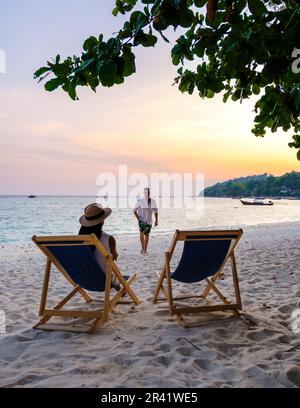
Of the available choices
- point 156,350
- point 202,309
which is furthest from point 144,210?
point 156,350

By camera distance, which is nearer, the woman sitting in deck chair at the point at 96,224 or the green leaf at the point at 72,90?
the green leaf at the point at 72,90

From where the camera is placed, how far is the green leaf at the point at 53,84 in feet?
6.00

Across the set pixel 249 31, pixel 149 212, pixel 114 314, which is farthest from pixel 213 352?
pixel 149 212

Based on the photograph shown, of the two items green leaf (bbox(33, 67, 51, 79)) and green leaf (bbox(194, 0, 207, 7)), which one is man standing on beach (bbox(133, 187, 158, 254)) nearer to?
green leaf (bbox(194, 0, 207, 7))

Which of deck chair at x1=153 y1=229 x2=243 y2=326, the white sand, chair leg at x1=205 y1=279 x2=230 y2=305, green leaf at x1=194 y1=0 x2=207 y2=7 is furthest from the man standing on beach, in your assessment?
green leaf at x1=194 y1=0 x2=207 y2=7

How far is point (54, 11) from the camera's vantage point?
5.72 m

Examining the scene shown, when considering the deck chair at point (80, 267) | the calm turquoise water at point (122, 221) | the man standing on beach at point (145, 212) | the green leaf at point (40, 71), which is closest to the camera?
the green leaf at point (40, 71)

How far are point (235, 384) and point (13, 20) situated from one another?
7.42 m

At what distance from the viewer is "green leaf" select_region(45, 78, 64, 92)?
1.83m

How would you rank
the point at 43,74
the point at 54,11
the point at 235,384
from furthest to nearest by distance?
1. the point at 54,11
2. the point at 235,384
3. the point at 43,74

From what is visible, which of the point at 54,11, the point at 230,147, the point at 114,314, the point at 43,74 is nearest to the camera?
the point at 43,74

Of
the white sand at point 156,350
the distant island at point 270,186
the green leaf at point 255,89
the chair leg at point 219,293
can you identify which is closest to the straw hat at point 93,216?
the white sand at point 156,350

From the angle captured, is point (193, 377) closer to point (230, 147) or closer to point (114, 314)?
point (114, 314)

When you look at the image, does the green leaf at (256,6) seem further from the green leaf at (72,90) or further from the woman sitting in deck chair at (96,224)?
the woman sitting in deck chair at (96,224)
